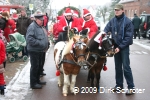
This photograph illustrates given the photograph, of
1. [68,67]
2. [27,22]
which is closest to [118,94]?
[68,67]

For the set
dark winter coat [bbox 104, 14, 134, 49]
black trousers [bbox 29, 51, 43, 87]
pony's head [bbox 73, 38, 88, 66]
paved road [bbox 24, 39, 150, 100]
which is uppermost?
dark winter coat [bbox 104, 14, 134, 49]

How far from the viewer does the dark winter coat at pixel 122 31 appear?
565cm

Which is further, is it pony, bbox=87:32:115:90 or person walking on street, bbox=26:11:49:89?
person walking on street, bbox=26:11:49:89

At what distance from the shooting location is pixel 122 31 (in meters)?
5.70

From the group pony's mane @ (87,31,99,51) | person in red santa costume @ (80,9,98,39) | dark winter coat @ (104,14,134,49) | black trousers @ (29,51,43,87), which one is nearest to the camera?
dark winter coat @ (104,14,134,49)

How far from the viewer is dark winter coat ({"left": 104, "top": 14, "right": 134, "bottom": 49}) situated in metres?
5.65

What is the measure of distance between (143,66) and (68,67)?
512cm

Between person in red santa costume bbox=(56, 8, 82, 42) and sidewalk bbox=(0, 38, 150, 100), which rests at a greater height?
person in red santa costume bbox=(56, 8, 82, 42)

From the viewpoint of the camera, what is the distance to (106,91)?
6.38 metres

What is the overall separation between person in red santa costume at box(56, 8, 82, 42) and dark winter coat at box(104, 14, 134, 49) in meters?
1.43

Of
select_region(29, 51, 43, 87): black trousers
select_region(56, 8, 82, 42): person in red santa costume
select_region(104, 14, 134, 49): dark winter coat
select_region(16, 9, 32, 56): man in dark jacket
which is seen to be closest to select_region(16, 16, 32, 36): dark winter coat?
select_region(16, 9, 32, 56): man in dark jacket

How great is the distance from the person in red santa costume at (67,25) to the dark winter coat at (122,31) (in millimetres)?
1428

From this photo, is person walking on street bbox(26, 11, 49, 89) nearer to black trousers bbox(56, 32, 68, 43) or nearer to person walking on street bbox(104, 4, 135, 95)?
black trousers bbox(56, 32, 68, 43)

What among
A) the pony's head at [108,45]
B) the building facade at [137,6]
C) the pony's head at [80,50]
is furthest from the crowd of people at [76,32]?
the building facade at [137,6]
